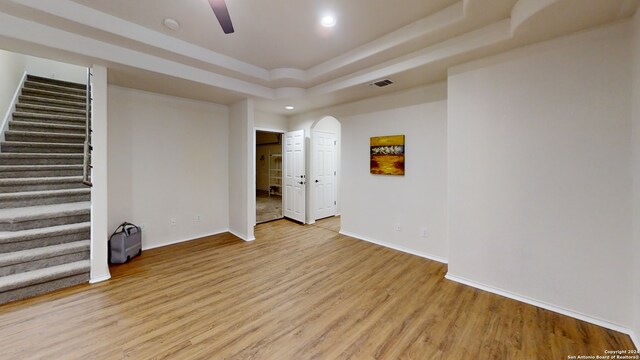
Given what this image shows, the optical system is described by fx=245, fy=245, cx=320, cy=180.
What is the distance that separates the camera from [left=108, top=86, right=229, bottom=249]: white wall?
3744mm

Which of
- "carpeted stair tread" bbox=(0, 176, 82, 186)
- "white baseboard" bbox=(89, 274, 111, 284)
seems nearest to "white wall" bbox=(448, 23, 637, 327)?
"white baseboard" bbox=(89, 274, 111, 284)

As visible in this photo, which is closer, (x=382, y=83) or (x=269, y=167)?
(x=382, y=83)

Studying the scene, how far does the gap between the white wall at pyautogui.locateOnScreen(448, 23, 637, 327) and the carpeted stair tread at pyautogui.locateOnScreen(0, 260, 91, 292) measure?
4.39 m

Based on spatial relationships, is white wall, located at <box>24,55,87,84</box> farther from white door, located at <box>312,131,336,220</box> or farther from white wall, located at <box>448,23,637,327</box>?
white wall, located at <box>448,23,637,327</box>

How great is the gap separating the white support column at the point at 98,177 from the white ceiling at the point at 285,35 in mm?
285

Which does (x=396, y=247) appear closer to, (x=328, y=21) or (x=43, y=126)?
(x=328, y=21)

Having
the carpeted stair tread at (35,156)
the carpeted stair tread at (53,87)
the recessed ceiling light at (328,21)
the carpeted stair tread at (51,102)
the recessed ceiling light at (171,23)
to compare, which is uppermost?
the carpeted stair tread at (53,87)

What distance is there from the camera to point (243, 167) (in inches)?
175

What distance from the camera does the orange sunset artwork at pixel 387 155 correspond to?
390 centimetres

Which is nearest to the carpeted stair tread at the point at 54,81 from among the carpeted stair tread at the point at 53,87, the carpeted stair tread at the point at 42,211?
the carpeted stair tread at the point at 53,87

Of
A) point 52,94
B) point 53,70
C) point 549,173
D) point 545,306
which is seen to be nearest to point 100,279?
point 52,94

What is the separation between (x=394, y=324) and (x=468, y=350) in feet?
1.83

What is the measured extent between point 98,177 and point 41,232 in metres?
0.88

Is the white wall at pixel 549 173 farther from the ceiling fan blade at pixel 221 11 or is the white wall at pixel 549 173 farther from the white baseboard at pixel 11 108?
the white baseboard at pixel 11 108
